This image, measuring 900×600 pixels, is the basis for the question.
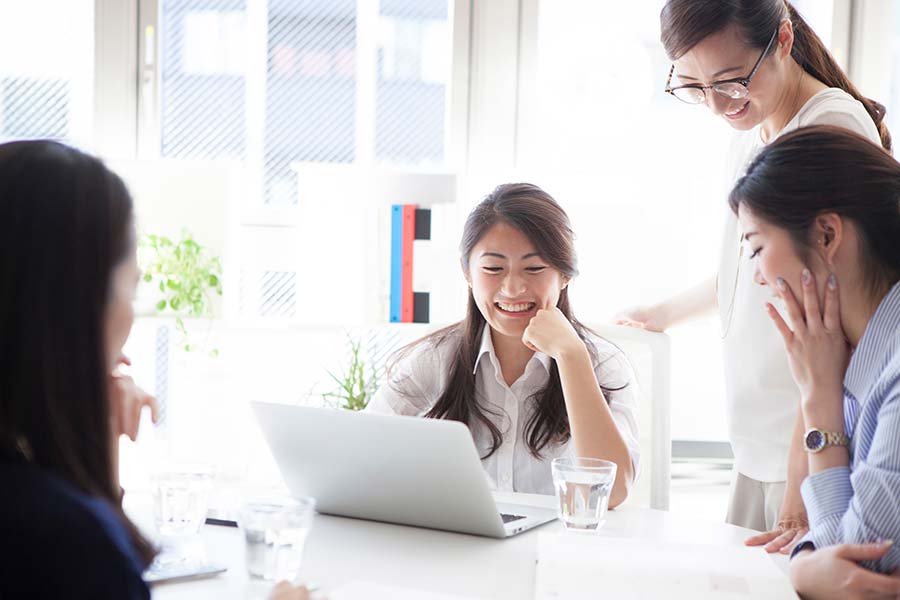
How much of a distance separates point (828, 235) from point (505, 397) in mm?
881

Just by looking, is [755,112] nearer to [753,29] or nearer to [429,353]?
[753,29]

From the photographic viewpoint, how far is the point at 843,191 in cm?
126

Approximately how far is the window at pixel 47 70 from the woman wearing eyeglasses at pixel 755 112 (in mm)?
1942

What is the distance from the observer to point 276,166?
10.3 ft

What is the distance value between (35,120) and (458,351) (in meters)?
1.81

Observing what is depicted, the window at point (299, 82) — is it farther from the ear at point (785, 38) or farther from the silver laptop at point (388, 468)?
the silver laptop at point (388, 468)

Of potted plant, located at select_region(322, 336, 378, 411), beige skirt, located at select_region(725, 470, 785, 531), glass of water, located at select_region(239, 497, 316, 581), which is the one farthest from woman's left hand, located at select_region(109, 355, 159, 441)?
potted plant, located at select_region(322, 336, 378, 411)

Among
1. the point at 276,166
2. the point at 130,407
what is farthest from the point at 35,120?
the point at 130,407

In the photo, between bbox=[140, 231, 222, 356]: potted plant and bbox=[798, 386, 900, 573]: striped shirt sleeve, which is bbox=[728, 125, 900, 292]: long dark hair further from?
bbox=[140, 231, 222, 356]: potted plant

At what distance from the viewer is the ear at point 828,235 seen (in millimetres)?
1266

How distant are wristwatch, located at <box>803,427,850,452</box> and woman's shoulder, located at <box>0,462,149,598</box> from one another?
33.5 inches

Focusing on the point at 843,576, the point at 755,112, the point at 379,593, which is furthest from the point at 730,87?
the point at 379,593

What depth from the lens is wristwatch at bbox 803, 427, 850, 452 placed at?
125 centimetres

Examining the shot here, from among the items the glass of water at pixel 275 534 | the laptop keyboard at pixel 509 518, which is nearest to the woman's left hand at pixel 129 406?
the glass of water at pixel 275 534
